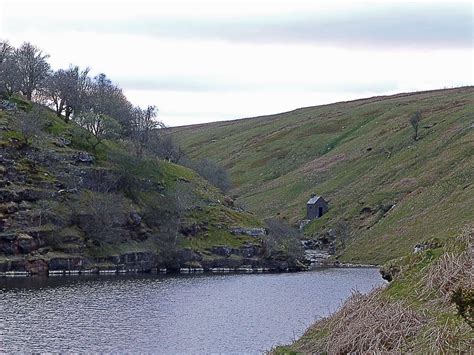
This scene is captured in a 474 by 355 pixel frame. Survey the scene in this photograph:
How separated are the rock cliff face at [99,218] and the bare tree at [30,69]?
519 inches

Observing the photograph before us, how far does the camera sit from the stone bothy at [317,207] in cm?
16950

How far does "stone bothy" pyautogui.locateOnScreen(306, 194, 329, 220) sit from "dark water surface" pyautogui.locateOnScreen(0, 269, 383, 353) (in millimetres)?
57220

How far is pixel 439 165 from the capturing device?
15912 centimetres

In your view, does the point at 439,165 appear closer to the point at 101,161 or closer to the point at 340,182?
the point at 340,182

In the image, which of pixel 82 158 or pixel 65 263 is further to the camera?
pixel 82 158

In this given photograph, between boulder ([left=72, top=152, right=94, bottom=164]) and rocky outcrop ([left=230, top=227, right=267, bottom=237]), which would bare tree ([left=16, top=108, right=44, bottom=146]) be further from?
rocky outcrop ([left=230, top=227, right=267, bottom=237])

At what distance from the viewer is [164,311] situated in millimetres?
73062

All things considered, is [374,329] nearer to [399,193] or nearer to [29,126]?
[29,126]

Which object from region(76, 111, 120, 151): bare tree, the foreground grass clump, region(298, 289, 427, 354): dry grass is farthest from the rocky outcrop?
region(298, 289, 427, 354): dry grass

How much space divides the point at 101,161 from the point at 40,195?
55.8 feet

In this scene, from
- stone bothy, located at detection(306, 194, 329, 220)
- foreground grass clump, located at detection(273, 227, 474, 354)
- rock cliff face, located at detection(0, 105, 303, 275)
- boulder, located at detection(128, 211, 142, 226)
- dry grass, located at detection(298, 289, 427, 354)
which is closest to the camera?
foreground grass clump, located at detection(273, 227, 474, 354)

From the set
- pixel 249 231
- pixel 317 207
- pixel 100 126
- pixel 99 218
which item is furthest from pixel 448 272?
pixel 317 207

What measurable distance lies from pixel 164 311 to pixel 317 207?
100 m

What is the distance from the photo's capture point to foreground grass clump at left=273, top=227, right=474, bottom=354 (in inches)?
925
